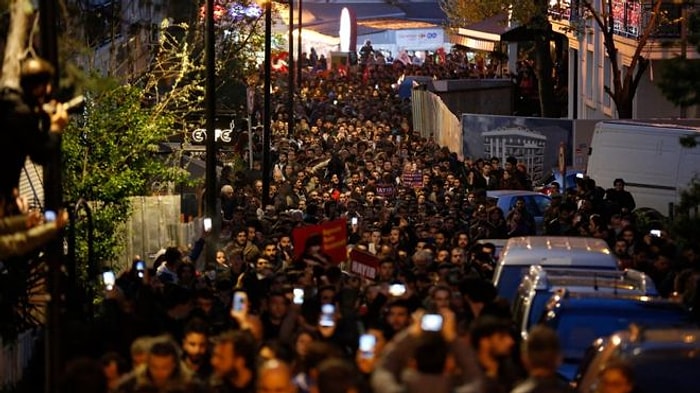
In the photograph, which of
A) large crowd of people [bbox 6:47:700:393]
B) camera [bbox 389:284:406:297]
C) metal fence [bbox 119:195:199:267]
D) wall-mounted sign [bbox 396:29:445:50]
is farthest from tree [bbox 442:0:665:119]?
wall-mounted sign [bbox 396:29:445:50]

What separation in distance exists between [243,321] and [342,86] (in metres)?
53.5

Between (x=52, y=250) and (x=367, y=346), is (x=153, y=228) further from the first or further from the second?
(x=367, y=346)

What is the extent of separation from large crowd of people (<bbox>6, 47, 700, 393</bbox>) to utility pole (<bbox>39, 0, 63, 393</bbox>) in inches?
20.1

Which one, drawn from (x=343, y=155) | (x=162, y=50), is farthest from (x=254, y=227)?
(x=343, y=155)

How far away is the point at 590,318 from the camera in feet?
44.2

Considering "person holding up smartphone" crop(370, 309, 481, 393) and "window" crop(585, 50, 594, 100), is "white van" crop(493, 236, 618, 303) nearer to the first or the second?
"person holding up smartphone" crop(370, 309, 481, 393)

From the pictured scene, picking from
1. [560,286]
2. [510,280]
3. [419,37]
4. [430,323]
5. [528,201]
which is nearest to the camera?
[430,323]

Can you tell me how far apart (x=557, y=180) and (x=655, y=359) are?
23.5 metres

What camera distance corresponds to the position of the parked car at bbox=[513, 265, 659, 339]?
14.6 m

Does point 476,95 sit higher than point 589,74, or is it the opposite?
point 589,74

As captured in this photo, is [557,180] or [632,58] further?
[632,58]

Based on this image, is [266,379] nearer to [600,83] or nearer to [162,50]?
[162,50]

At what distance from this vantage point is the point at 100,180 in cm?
2431

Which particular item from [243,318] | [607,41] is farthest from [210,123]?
[607,41]
